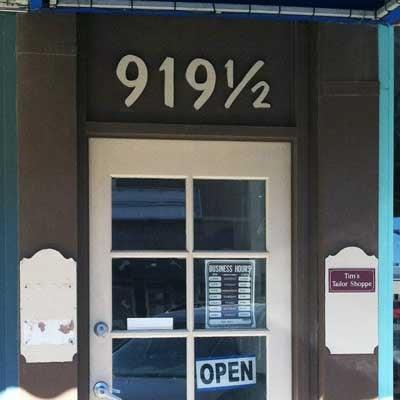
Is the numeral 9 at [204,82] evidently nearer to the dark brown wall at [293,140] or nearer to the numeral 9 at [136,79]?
the dark brown wall at [293,140]

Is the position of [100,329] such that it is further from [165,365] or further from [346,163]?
[346,163]

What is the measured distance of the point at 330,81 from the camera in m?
3.40

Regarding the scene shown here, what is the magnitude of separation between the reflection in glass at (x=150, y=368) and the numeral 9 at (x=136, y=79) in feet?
3.72

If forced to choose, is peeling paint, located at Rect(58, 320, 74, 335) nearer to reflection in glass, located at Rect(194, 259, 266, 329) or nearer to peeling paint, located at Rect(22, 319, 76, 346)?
peeling paint, located at Rect(22, 319, 76, 346)

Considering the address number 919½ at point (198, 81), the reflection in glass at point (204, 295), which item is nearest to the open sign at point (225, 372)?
the reflection in glass at point (204, 295)

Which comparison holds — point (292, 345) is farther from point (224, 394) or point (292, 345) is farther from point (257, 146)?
point (257, 146)

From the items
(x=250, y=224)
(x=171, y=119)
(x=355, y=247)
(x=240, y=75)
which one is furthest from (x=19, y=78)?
(x=355, y=247)

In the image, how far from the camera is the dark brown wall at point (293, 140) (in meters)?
3.25

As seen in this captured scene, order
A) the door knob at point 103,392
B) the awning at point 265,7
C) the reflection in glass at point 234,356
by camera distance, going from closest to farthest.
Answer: the awning at point 265,7 < the door knob at point 103,392 < the reflection in glass at point 234,356

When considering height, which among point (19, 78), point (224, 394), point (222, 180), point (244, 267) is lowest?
point (224, 394)

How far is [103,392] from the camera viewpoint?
3.38m

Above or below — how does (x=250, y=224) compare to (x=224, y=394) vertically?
above

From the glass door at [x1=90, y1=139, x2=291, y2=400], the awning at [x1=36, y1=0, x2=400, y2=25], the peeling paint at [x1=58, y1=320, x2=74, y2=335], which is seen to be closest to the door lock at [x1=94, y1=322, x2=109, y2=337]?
the glass door at [x1=90, y1=139, x2=291, y2=400]

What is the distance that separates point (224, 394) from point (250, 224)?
82 cm
